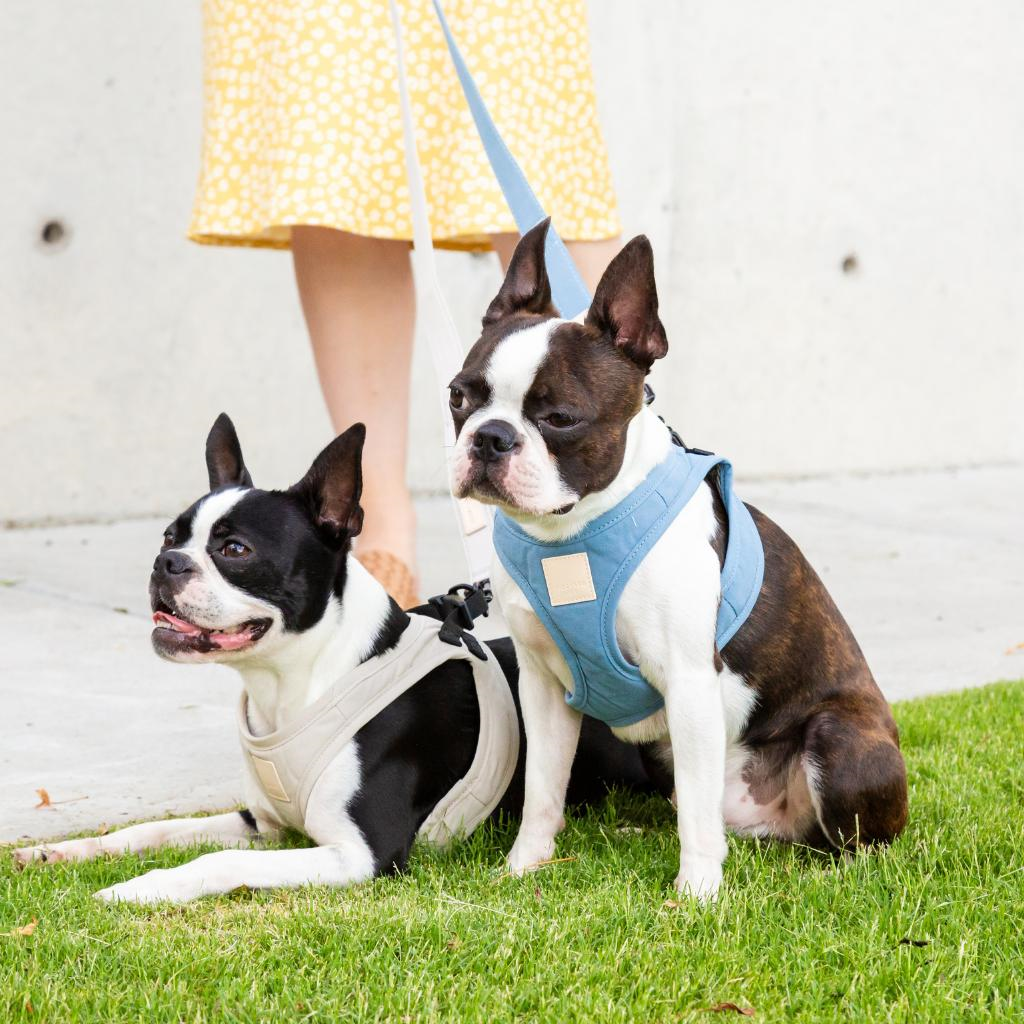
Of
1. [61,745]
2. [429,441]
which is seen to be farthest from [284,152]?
[429,441]

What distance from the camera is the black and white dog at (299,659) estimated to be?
3043mm

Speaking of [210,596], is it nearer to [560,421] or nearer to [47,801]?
[560,421]

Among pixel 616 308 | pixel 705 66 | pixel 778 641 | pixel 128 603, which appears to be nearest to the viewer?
pixel 616 308

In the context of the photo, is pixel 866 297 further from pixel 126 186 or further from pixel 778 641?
pixel 778 641

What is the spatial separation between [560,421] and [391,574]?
5.71 ft

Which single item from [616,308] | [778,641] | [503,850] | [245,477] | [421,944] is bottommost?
[503,850]

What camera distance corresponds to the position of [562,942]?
8.48 feet

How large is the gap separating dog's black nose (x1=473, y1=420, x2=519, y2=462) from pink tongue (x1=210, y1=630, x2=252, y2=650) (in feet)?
2.36

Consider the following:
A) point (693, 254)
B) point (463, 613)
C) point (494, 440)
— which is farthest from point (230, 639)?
point (693, 254)

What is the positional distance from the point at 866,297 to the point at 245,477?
292 inches

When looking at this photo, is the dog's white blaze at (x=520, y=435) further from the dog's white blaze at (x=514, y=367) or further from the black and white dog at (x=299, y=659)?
the black and white dog at (x=299, y=659)

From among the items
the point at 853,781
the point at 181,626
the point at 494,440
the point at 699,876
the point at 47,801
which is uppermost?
the point at 494,440

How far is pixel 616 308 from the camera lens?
285cm

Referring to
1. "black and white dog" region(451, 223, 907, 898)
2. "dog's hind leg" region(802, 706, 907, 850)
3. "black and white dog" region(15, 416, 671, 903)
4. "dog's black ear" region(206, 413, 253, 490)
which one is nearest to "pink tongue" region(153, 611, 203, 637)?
"black and white dog" region(15, 416, 671, 903)
